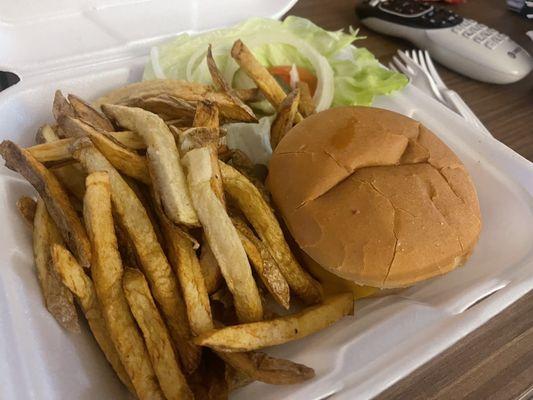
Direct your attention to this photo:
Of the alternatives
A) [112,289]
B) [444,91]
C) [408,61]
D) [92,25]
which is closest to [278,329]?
[112,289]

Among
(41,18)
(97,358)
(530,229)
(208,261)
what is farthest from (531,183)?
(41,18)

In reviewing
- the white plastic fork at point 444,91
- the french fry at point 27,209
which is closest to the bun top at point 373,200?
the french fry at point 27,209

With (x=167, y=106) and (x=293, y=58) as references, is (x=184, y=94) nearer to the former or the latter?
(x=167, y=106)

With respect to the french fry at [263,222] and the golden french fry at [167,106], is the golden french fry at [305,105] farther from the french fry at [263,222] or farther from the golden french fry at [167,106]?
the french fry at [263,222]

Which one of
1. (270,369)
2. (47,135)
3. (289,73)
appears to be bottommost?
(270,369)

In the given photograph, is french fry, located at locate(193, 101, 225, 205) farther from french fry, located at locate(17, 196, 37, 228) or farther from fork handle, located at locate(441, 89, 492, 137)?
fork handle, located at locate(441, 89, 492, 137)

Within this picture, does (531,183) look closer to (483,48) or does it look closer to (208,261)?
(208,261)
